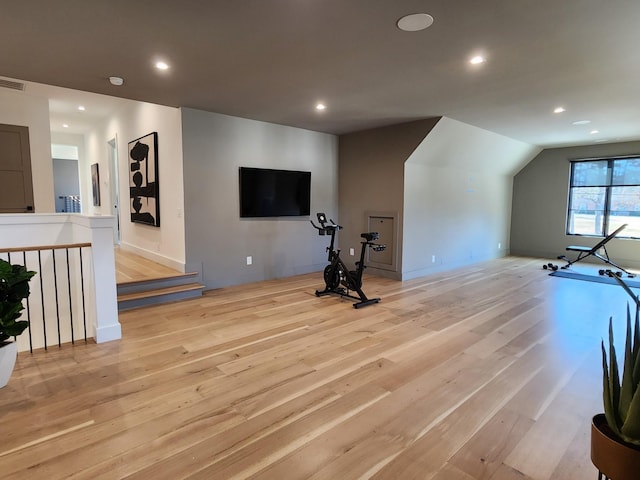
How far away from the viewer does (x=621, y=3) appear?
2256 millimetres

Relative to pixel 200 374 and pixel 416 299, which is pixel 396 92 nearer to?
pixel 416 299

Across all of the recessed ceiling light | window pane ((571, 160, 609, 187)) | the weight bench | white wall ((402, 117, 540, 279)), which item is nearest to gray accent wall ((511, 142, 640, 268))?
window pane ((571, 160, 609, 187))

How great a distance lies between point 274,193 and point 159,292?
7.75 ft

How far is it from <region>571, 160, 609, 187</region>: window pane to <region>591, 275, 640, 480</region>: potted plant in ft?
27.0

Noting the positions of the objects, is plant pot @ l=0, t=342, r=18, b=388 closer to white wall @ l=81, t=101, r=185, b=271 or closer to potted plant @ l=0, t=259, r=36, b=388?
potted plant @ l=0, t=259, r=36, b=388

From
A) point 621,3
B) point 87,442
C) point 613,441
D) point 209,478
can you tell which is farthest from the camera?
point 621,3

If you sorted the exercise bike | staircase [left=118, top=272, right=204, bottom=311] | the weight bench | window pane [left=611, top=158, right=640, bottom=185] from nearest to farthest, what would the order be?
staircase [left=118, top=272, right=204, bottom=311]
the exercise bike
the weight bench
window pane [left=611, top=158, right=640, bottom=185]

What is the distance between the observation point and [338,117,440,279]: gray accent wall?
583cm

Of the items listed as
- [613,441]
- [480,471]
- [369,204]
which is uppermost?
[369,204]

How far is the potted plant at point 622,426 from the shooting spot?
1304 millimetres

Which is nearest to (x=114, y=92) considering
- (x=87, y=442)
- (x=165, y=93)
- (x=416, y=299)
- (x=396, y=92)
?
(x=165, y=93)

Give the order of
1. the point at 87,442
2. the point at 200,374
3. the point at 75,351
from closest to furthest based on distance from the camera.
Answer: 1. the point at 87,442
2. the point at 200,374
3. the point at 75,351

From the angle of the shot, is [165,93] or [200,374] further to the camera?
[165,93]

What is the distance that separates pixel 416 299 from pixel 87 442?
401 cm
